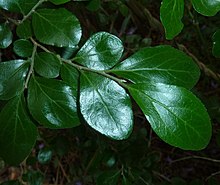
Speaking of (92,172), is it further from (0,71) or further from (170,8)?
(170,8)

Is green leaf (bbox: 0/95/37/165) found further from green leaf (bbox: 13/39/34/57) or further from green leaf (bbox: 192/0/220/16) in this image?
green leaf (bbox: 192/0/220/16)

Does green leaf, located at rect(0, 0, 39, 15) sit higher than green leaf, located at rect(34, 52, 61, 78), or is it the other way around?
green leaf, located at rect(0, 0, 39, 15)

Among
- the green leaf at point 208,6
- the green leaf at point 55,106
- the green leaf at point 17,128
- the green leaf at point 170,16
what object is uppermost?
the green leaf at point 208,6

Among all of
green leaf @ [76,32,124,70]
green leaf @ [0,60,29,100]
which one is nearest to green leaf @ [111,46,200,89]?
green leaf @ [76,32,124,70]

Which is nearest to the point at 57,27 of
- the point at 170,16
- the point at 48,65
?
the point at 48,65

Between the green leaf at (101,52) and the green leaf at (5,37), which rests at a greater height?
the green leaf at (101,52)

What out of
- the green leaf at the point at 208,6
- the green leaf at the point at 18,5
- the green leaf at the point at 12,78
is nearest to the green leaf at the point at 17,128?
the green leaf at the point at 12,78

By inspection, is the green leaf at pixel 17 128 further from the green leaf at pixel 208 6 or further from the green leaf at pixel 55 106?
the green leaf at pixel 208 6

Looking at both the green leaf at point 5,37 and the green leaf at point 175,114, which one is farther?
the green leaf at point 5,37
